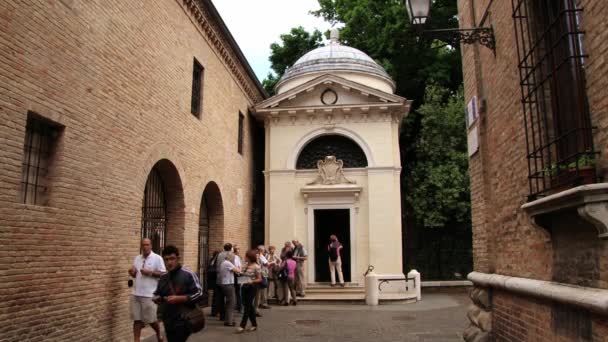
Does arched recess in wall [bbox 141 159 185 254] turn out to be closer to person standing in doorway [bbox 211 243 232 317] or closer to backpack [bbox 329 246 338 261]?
person standing in doorway [bbox 211 243 232 317]

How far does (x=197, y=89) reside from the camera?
1394 centimetres

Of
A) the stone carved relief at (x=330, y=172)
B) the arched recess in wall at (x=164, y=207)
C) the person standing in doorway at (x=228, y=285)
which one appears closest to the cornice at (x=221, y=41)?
the stone carved relief at (x=330, y=172)

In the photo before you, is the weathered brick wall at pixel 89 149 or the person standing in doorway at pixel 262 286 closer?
the weathered brick wall at pixel 89 149

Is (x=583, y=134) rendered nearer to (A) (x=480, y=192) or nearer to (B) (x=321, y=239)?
(A) (x=480, y=192)

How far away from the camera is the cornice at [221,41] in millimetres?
13352

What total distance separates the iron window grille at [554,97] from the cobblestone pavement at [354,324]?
16.2 feet

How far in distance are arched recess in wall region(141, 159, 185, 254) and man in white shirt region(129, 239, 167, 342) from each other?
9.79 feet

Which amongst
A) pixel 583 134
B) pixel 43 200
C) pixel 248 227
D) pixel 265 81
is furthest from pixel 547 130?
pixel 265 81

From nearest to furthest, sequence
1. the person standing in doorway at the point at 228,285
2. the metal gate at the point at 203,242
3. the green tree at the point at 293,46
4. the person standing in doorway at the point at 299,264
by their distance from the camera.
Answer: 1. the person standing in doorway at the point at 228,285
2. the metal gate at the point at 203,242
3. the person standing in doorway at the point at 299,264
4. the green tree at the point at 293,46

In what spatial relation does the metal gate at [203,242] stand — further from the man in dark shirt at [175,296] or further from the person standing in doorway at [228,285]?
the man in dark shirt at [175,296]

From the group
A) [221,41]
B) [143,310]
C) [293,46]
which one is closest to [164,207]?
[143,310]

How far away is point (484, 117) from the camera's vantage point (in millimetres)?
7961

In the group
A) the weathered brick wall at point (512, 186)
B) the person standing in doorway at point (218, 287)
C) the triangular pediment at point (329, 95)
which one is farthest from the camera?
the triangular pediment at point (329, 95)

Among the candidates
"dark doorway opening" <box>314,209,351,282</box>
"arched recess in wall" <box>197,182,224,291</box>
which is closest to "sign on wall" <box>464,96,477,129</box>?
"arched recess in wall" <box>197,182,224,291</box>
